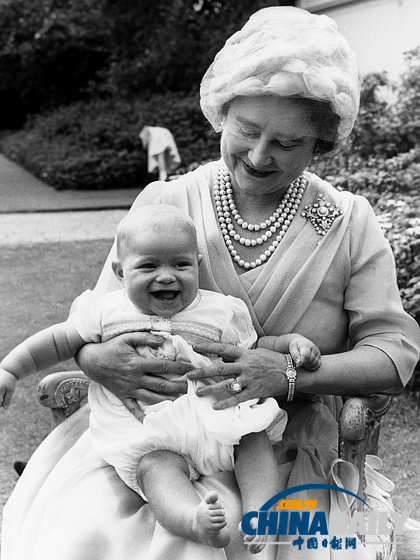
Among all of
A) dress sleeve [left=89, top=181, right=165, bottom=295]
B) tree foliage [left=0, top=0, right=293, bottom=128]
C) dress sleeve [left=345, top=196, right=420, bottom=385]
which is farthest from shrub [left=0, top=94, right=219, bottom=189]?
dress sleeve [left=345, top=196, right=420, bottom=385]

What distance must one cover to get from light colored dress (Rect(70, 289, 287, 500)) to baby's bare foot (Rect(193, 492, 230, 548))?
0.85 feet

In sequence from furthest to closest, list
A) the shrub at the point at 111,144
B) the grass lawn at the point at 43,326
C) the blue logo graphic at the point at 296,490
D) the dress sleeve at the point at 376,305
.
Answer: the shrub at the point at 111,144 < the grass lawn at the point at 43,326 < the dress sleeve at the point at 376,305 < the blue logo graphic at the point at 296,490

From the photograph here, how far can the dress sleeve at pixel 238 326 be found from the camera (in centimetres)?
234

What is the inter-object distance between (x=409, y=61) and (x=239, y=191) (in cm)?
726

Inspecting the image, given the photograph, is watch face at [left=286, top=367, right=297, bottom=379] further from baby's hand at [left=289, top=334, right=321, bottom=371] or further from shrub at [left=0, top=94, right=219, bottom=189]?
shrub at [left=0, top=94, right=219, bottom=189]

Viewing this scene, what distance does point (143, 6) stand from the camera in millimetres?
18125

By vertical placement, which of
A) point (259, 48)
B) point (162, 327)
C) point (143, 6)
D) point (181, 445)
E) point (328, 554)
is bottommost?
point (143, 6)

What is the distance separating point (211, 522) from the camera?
74.4 inches

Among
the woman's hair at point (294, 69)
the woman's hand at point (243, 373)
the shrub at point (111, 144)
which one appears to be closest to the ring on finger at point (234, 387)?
the woman's hand at point (243, 373)

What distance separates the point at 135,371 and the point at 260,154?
68cm

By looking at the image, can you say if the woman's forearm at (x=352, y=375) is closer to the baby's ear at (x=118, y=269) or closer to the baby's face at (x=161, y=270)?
the baby's face at (x=161, y=270)

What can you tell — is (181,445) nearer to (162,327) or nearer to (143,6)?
(162,327)

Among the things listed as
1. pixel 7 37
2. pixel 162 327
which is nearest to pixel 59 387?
pixel 162 327

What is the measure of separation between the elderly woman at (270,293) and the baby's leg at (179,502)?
3.4 inches
